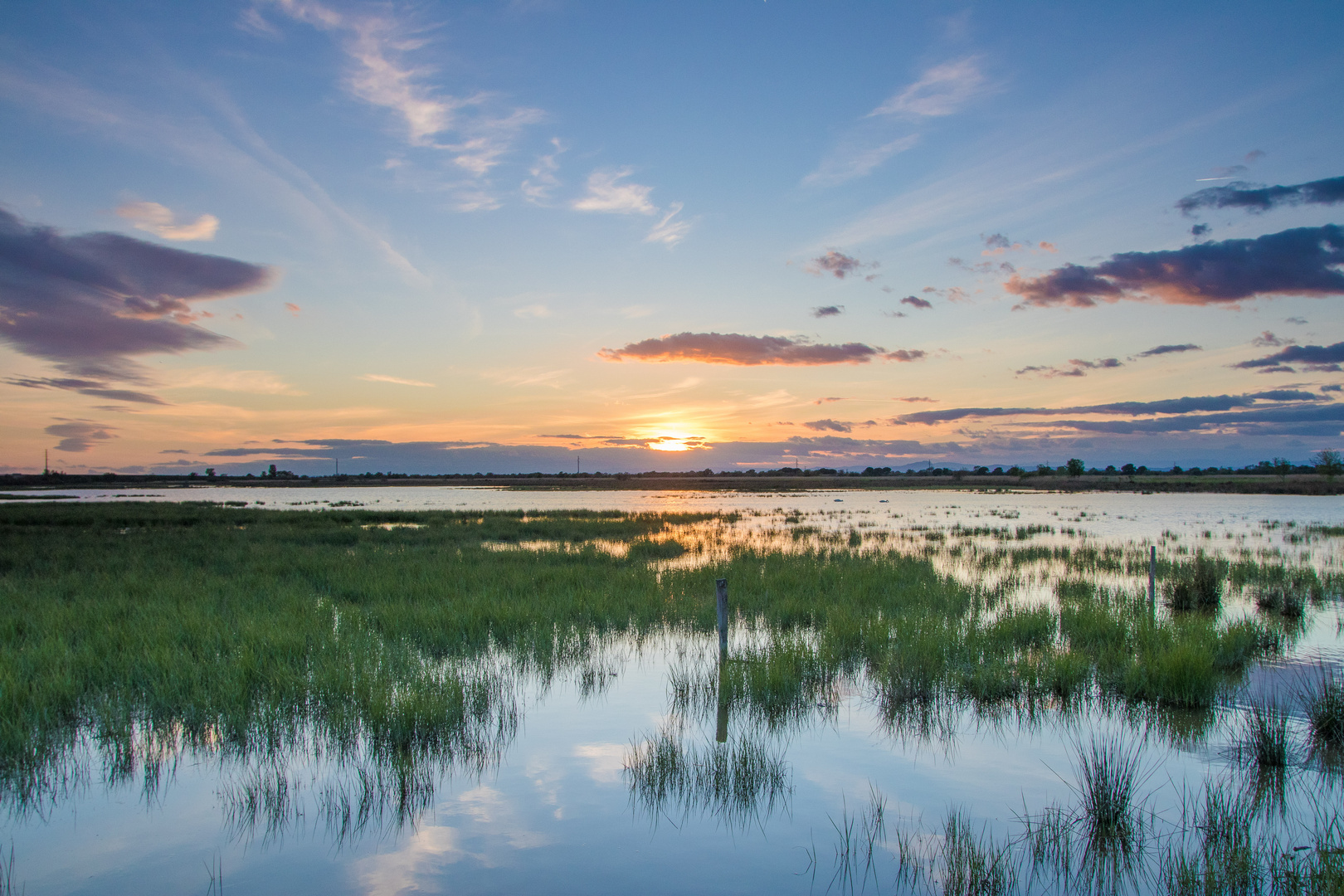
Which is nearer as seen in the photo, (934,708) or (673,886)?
(673,886)

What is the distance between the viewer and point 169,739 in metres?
7.52

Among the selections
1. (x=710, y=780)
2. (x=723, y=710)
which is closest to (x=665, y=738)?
(x=710, y=780)

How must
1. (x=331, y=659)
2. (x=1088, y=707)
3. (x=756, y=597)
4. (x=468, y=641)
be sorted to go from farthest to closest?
(x=756, y=597)
(x=468, y=641)
(x=331, y=659)
(x=1088, y=707)

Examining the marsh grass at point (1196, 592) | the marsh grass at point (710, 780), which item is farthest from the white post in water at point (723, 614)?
the marsh grass at point (1196, 592)

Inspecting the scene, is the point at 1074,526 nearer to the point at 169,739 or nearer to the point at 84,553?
the point at 169,739

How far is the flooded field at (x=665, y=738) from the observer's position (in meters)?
5.33

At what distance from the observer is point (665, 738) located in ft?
25.0

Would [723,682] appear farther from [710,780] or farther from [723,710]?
[710,780]

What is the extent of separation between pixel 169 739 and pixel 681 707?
19.0 feet

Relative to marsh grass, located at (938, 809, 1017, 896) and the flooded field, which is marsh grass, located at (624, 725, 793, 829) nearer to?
the flooded field

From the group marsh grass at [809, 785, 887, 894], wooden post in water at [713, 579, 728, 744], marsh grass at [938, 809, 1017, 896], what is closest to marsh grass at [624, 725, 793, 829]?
wooden post in water at [713, 579, 728, 744]

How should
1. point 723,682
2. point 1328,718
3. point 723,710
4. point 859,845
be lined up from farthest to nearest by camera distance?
point 723,682, point 723,710, point 1328,718, point 859,845

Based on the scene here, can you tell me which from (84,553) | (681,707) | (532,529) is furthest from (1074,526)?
(84,553)

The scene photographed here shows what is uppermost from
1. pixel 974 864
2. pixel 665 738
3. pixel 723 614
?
pixel 723 614
